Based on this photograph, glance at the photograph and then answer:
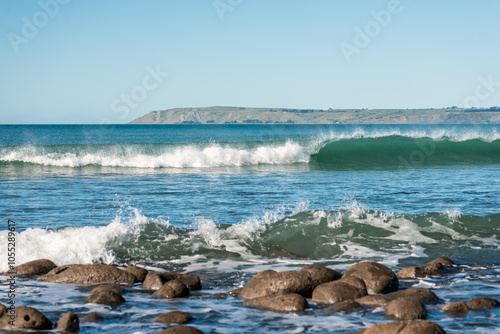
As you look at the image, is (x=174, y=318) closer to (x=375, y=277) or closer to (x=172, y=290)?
(x=172, y=290)

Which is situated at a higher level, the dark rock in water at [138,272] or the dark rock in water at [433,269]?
the dark rock in water at [138,272]

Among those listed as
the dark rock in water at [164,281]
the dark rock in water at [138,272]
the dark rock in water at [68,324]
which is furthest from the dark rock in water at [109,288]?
the dark rock in water at [68,324]

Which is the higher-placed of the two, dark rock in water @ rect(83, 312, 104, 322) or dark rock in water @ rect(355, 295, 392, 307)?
dark rock in water @ rect(83, 312, 104, 322)

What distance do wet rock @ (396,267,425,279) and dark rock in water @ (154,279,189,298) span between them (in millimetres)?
3463

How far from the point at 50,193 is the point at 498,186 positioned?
15134mm

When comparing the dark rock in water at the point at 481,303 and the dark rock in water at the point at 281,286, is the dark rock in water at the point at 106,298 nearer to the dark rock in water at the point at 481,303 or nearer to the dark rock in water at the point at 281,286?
the dark rock in water at the point at 281,286

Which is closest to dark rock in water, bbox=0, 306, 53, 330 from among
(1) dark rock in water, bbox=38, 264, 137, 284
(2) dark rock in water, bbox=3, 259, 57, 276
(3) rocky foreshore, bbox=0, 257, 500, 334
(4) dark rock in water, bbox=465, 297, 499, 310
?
(3) rocky foreshore, bbox=0, 257, 500, 334

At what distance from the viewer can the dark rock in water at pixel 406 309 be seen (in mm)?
6496

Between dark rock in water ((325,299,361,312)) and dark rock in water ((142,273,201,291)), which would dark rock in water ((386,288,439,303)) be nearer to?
dark rock in water ((325,299,361,312))

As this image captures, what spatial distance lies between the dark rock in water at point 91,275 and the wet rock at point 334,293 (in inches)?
115

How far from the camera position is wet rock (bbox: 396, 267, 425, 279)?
28.6 feet

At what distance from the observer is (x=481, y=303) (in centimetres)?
702

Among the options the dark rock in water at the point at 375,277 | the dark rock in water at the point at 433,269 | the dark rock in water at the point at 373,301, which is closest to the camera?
the dark rock in water at the point at 373,301

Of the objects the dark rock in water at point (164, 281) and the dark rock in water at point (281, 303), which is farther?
the dark rock in water at point (164, 281)
